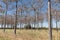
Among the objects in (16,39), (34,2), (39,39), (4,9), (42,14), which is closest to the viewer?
(16,39)

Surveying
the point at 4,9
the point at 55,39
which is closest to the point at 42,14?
the point at 4,9

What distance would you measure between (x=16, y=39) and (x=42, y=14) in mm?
18918

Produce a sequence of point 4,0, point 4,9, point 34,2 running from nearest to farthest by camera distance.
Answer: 1. point 4,0
2. point 4,9
3. point 34,2

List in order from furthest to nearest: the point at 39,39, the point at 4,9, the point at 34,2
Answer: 1. the point at 34,2
2. the point at 4,9
3. the point at 39,39

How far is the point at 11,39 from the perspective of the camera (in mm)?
16016

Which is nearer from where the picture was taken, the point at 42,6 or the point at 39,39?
the point at 39,39

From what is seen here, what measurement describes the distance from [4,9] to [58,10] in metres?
10.9

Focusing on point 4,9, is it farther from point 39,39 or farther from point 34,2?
point 39,39

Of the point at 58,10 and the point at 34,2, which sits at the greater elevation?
the point at 34,2

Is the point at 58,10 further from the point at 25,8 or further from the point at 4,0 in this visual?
the point at 4,0

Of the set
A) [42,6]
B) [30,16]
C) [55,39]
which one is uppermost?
[42,6]

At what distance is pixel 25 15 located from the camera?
3494 cm

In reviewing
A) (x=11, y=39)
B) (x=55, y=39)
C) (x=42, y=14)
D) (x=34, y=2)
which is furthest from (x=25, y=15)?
(x=11, y=39)

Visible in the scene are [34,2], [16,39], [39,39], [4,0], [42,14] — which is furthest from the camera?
[42,14]
